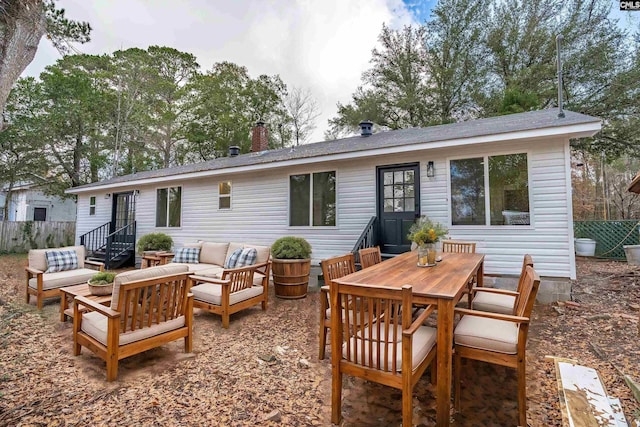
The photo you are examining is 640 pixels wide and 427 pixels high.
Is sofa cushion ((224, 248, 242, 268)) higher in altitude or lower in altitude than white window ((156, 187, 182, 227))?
lower

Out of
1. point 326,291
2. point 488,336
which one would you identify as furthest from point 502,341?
point 326,291

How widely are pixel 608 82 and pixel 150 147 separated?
74.7ft

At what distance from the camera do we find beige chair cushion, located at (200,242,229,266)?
6.38 m

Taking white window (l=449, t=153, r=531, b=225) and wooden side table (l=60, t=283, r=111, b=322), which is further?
→ white window (l=449, t=153, r=531, b=225)

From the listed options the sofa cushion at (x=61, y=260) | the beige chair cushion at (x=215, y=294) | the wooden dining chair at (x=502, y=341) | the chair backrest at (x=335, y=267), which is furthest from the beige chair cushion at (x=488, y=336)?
the sofa cushion at (x=61, y=260)

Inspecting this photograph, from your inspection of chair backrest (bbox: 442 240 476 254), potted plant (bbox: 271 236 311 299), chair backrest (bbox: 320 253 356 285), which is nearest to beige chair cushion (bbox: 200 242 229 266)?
potted plant (bbox: 271 236 311 299)

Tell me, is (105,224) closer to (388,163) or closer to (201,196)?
(201,196)

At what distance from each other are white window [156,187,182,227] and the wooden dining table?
28.2ft

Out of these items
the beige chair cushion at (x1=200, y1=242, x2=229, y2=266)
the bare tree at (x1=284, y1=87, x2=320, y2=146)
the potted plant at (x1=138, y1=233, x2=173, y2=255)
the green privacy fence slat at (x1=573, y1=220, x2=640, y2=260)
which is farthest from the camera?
the bare tree at (x1=284, y1=87, x2=320, y2=146)

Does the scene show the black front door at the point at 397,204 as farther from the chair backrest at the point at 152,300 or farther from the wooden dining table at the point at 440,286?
the chair backrest at the point at 152,300

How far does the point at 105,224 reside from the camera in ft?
37.8

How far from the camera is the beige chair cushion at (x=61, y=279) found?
17.1 feet

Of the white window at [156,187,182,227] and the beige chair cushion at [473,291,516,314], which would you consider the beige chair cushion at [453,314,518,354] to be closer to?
the beige chair cushion at [473,291,516,314]

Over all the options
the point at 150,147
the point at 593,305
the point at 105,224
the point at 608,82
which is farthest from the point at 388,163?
the point at 150,147
